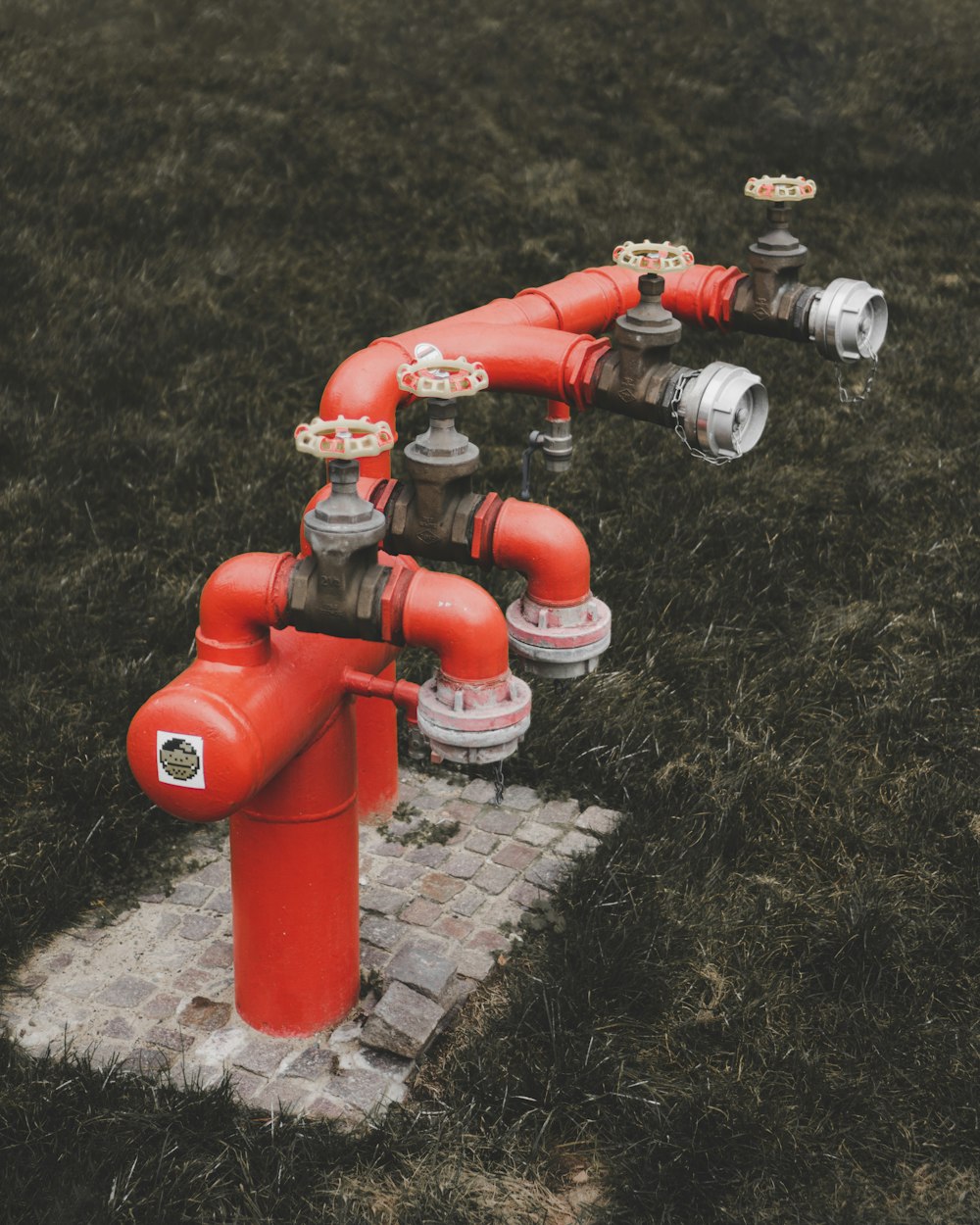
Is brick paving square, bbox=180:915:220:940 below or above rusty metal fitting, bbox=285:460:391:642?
below

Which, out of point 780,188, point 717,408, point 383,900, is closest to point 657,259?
point 717,408

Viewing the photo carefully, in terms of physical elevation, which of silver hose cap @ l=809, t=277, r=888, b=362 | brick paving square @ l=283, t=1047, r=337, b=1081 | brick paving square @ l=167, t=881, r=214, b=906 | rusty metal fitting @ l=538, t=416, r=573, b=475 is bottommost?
brick paving square @ l=167, t=881, r=214, b=906

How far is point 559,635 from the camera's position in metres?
3.03

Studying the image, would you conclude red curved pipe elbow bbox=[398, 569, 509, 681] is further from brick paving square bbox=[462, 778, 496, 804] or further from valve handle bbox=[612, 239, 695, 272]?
brick paving square bbox=[462, 778, 496, 804]

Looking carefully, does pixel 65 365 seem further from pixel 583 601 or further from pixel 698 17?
pixel 698 17

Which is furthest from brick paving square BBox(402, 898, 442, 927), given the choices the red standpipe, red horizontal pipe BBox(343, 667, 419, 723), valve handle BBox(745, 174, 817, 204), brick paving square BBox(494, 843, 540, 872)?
valve handle BBox(745, 174, 817, 204)

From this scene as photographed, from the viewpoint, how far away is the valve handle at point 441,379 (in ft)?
8.89

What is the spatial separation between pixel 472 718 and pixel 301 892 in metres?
0.79

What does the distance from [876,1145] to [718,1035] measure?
456 millimetres

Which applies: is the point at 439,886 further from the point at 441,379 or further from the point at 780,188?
the point at 780,188

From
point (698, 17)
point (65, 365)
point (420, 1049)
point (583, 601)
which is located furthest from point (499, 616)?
point (698, 17)

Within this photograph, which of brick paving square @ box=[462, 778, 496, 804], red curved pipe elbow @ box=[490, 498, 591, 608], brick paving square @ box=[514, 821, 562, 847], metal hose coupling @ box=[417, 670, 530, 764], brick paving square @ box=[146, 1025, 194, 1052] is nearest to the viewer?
metal hose coupling @ box=[417, 670, 530, 764]

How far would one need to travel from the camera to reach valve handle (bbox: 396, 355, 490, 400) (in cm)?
271

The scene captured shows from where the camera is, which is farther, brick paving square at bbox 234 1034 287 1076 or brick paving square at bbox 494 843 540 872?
brick paving square at bbox 494 843 540 872
